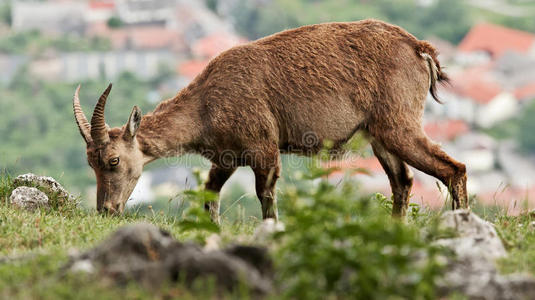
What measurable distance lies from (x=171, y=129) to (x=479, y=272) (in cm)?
519

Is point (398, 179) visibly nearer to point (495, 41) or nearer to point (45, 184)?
point (45, 184)

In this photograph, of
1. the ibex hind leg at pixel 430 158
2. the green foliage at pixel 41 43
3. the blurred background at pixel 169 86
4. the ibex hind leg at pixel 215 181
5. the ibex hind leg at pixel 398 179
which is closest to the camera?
the ibex hind leg at pixel 430 158

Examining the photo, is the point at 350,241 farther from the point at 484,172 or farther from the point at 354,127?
the point at 484,172

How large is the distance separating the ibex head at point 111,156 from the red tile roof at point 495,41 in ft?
589

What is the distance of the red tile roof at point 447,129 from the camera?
14490 centimetres

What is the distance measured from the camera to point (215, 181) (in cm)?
997

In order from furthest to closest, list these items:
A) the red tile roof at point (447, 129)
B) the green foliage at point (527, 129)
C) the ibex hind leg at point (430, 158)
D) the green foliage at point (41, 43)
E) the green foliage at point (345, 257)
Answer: the green foliage at point (41, 43)
the green foliage at point (527, 129)
the red tile roof at point (447, 129)
the ibex hind leg at point (430, 158)
the green foliage at point (345, 257)

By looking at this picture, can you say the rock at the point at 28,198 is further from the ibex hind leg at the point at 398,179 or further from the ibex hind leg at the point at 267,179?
the ibex hind leg at the point at 398,179

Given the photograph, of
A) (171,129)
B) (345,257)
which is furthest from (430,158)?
(345,257)

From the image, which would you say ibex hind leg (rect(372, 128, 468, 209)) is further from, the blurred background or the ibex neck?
the blurred background

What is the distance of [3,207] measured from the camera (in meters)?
8.63

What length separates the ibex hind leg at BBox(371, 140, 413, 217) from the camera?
965cm

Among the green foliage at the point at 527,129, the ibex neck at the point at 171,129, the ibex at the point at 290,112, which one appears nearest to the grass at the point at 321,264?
the ibex at the point at 290,112

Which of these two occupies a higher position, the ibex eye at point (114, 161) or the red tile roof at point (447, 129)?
the ibex eye at point (114, 161)
